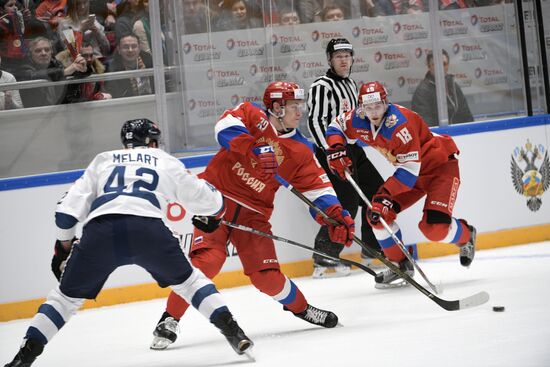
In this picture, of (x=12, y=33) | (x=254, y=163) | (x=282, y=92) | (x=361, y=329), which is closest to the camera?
(x=361, y=329)

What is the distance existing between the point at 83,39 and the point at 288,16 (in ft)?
4.31

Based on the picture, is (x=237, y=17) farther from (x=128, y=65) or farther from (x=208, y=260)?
(x=208, y=260)

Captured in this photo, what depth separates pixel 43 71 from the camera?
5836mm

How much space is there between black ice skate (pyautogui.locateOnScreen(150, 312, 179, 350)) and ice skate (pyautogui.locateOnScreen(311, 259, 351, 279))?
197 centimetres

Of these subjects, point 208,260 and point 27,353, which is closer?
point 27,353

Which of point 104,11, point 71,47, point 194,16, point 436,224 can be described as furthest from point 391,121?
point 71,47

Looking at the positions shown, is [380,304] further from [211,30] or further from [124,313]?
[211,30]

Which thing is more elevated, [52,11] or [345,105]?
[52,11]

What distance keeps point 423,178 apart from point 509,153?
1.32m

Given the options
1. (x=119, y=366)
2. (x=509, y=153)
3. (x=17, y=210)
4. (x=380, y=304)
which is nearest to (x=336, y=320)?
(x=380, y=304)

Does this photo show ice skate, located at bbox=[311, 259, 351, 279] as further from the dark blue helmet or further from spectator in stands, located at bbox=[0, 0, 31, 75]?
the dark blue helmet

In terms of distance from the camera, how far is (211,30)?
6.20m

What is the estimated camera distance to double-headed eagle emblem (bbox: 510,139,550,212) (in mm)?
6477

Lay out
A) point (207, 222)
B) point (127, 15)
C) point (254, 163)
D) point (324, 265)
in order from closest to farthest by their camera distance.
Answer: point (207, 222)
point (254, 163)
point (127, 15)
point (324, 265)
